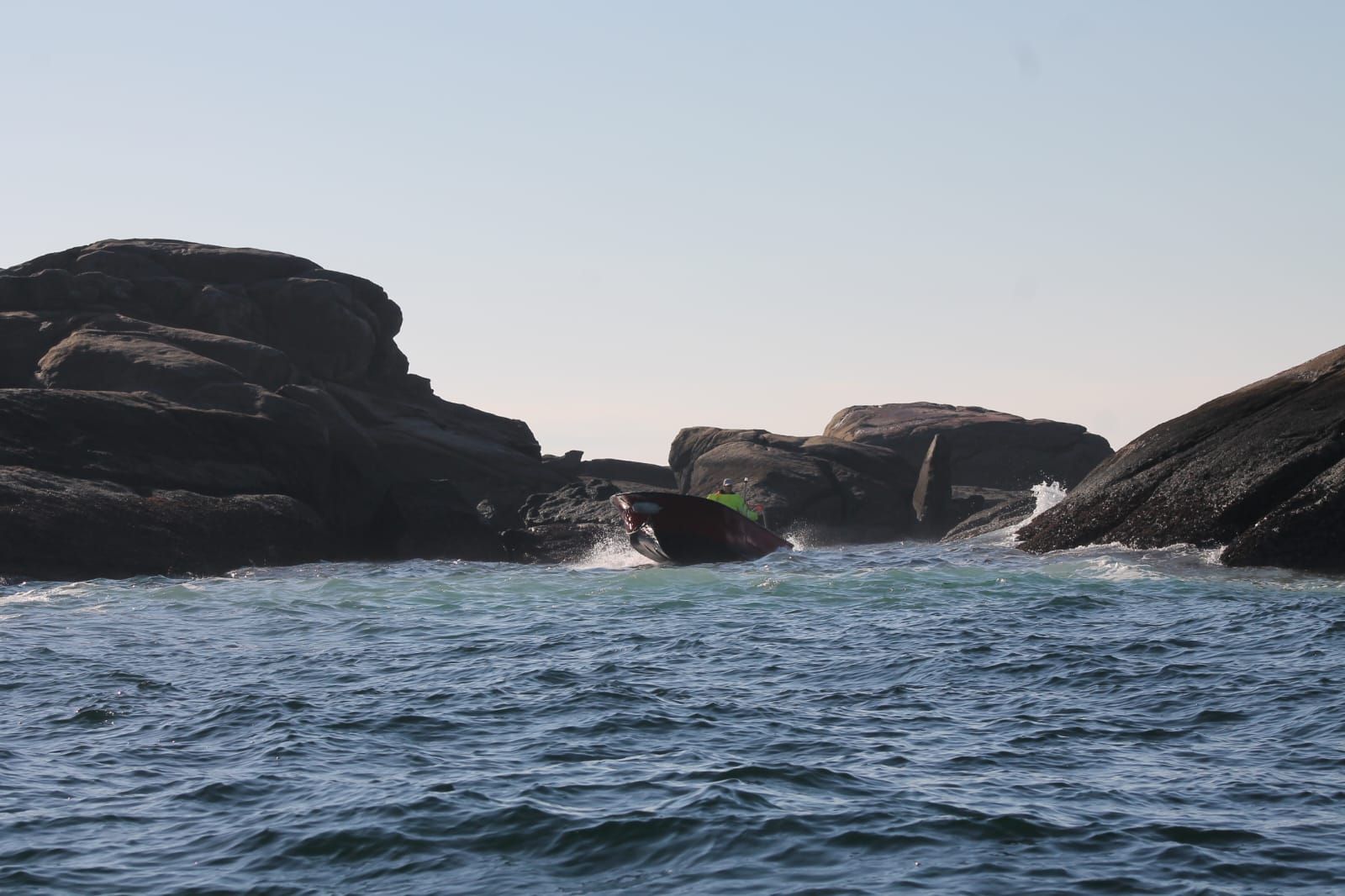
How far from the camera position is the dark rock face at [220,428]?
96.8 ft

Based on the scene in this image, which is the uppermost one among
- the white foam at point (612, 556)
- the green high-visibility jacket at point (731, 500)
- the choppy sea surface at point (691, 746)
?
the green high-visibility jacket at point (731, 500)

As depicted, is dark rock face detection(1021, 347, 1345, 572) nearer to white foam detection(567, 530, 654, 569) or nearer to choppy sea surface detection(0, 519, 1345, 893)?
choppy sea surface detection(0, 519, 1345, 893)

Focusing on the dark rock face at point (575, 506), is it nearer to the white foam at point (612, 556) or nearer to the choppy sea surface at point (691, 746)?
the white foam at point (612, 556)

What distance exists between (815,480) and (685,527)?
2001 centimetres

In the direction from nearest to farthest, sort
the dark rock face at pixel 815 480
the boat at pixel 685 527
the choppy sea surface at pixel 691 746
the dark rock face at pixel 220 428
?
the choppy sea surface at pixel 691 746
the dark rock face at pixel 220 428
the boat at pixel 685 527
the dark rock face at pixel 815 480

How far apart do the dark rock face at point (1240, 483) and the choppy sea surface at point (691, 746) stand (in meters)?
1.87

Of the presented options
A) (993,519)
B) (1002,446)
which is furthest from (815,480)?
(1002,446)

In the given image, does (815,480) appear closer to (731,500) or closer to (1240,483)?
(731,500)

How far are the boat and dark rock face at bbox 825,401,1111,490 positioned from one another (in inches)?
1087

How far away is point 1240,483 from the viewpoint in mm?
25656

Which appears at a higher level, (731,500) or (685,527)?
(731,500)

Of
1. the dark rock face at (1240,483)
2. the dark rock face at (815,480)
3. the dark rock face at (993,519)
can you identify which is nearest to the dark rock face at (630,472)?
the dark rock face at (815,480)

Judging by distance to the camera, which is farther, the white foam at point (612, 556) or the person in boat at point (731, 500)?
the white foam at point (612, 556)

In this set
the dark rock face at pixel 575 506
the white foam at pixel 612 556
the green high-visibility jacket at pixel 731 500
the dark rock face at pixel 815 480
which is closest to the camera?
the green high-visibility jacket at pixel 731 500
